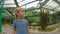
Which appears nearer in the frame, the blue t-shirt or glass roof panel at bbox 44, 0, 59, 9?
the blue t-shirt

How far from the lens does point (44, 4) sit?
427 inches

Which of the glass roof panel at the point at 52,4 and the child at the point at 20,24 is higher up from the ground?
the glass roof panel at the point at 52,4

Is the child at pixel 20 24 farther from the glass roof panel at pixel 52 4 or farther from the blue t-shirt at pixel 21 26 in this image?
the glass roof panel at pixel 52 4

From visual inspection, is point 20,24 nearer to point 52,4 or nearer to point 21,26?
point 21,26

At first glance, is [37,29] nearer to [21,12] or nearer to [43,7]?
[43,7]

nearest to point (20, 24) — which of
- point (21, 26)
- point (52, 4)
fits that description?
point (21, 26)

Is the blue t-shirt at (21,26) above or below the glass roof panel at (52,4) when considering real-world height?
below

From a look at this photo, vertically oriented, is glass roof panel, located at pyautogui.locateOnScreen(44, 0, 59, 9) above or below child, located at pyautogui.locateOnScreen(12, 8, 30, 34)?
above

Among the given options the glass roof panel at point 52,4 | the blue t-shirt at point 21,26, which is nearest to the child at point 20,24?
the blue t-shirt at point 21,26

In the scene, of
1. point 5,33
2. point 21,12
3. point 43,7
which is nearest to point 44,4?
point 43,7

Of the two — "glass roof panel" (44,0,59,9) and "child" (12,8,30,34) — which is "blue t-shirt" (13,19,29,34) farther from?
"glass roof panel" (44,0,59,9)

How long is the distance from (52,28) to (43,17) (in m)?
0.60

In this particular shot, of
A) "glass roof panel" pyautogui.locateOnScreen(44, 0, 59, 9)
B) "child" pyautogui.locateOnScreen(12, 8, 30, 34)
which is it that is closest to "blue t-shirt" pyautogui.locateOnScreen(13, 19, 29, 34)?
"child" pyautogui.locateOnScreen(12, 8, 30, 34)

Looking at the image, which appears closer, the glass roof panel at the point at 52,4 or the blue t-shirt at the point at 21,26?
the blue t-shirt at the point at 21,26
